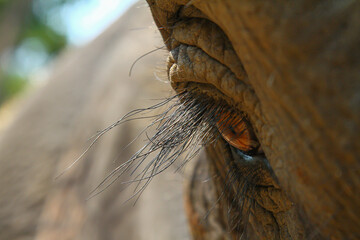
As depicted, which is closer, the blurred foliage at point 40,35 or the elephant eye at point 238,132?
the elephant eye at point 238,132

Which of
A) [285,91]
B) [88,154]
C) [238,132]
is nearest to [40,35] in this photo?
[88,154]

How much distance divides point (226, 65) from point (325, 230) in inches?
19.5

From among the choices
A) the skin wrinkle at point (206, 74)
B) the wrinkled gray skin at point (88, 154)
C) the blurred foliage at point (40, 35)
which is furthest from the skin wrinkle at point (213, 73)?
the blurred foliage at point (40, 35)

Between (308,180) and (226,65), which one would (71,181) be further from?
(308,180)

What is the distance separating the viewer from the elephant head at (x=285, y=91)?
0.93 metres

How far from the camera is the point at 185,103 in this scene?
151cm

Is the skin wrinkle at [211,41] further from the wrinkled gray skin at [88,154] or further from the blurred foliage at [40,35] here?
the blurred foliage at [40,35]

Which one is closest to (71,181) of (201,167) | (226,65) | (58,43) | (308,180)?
(201,167)

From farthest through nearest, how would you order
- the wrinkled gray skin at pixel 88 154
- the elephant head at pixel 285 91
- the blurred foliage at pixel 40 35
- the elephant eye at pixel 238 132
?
the blurred foliage at pixel 40 35 → the wrinkled gray skin at pixel 88 154 → the elephant eye at pixel 238 132 → the elephant head at pixel 285 91

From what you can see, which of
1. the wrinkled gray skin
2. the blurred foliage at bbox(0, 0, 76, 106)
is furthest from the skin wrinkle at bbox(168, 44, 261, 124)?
the blurred foliage at bbox(0, 0, 76, 106)

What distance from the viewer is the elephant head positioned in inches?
36.5

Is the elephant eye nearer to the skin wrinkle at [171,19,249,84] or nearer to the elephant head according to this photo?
the elephant head

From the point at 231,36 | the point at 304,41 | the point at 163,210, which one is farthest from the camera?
the point at 163,210

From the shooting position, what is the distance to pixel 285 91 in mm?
1004
